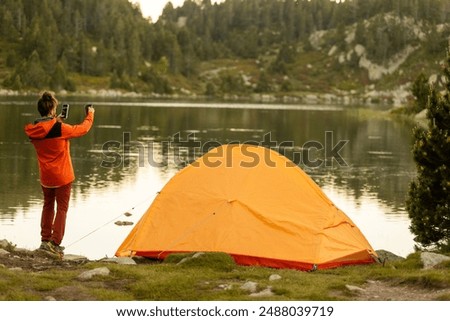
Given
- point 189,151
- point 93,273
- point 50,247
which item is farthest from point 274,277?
point 189,151

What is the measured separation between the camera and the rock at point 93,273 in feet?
36.6

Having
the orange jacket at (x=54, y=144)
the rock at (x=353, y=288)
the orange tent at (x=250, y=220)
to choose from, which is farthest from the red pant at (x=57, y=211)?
the rock at (x=353, y=288)

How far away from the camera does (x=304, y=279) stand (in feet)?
38.4

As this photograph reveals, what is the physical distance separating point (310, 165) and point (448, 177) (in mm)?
23103

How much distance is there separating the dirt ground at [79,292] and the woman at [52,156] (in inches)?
19.6

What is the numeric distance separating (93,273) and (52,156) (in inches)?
121

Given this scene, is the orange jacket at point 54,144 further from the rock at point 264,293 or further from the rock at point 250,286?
the rock at point 264,293

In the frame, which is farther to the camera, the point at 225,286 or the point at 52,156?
the point at 52,156

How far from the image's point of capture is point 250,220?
571 inches

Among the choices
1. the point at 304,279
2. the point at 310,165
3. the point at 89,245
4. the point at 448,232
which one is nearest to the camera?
the point at 304,279

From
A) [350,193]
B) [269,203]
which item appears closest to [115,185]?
[350,193]

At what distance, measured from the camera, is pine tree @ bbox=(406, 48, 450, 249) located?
1538cm

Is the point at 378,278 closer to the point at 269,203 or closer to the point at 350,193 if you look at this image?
the point at 269,203

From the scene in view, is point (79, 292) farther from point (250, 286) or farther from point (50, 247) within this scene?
point (50, 247)
